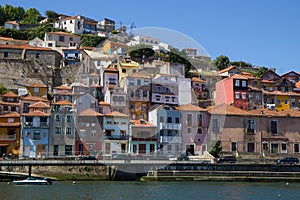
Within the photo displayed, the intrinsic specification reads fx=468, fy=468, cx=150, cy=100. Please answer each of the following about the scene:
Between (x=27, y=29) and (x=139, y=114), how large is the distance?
176 ft

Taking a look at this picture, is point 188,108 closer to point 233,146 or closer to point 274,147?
point 233,146

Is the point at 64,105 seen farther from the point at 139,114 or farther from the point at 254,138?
the point at 254,138

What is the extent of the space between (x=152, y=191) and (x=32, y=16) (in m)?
90.4

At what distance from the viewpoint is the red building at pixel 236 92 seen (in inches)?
2496

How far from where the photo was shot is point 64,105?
56.0 metres

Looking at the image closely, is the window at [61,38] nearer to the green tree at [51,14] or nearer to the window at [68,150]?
the green tree at [51,14]

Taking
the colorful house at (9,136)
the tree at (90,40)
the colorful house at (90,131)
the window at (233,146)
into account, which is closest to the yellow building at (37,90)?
the colorful house at (9,136)

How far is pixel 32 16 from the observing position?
11581 cm

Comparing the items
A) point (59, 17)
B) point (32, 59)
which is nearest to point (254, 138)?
point (32, 59)

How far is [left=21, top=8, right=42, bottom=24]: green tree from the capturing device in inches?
4374

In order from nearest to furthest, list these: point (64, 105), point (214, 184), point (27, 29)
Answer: point (214, 184)
point (64, 105)
point (27, 29)

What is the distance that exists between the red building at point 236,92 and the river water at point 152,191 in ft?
71.7

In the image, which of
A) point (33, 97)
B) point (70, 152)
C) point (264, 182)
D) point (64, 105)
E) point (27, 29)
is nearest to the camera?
point (264, 182)

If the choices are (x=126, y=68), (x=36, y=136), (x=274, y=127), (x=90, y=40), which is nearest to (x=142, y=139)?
(x=36, y=136)
